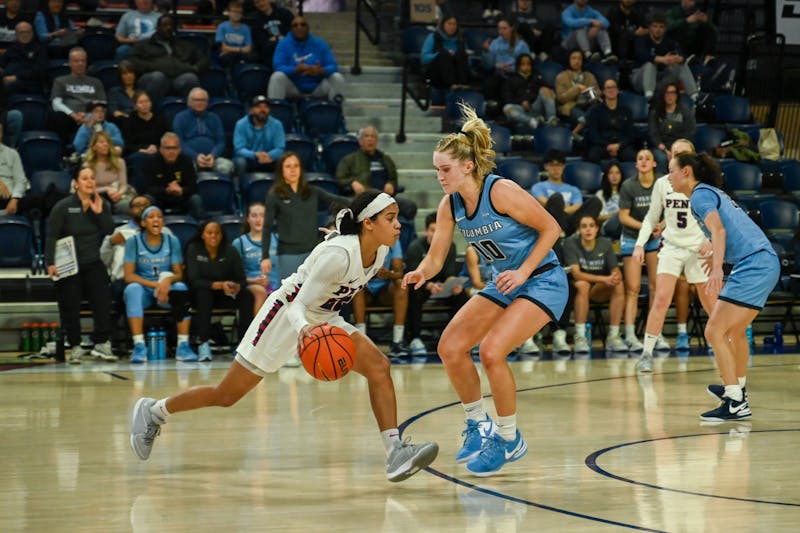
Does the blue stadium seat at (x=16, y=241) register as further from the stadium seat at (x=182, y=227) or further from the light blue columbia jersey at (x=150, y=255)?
the stadium seat at (x=182, y=227)

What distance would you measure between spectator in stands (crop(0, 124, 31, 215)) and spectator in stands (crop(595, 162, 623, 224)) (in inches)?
252

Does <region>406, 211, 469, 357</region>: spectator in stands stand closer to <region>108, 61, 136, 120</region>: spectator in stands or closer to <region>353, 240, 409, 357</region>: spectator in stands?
<region>353, 240, 409, 357</region>: spectator in stands

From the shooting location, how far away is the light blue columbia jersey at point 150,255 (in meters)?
12.2

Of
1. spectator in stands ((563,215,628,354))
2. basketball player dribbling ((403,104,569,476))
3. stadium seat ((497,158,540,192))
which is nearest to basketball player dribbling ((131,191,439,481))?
basketball player dribbling ((403,104,569,476))

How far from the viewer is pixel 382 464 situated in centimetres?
644

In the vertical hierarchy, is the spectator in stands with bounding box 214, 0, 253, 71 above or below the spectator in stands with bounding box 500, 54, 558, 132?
above

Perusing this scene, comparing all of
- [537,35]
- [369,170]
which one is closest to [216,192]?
[369,170]

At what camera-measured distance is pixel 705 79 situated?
57.4ft

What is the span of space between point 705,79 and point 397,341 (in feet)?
24.7

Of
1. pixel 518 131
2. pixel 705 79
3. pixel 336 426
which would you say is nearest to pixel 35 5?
pixel 518 131

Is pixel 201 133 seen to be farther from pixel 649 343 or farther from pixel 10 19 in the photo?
pixel 649 343

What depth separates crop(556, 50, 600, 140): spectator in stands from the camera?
15852 mm

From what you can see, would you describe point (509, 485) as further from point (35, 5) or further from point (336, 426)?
point (35, 5)

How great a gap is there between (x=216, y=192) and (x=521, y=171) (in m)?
3.56
